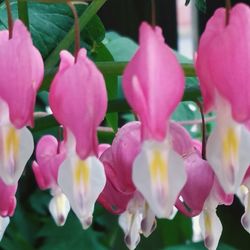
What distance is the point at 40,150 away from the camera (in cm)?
65

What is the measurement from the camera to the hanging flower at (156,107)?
1.37 feet

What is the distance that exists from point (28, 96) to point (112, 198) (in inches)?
5.7

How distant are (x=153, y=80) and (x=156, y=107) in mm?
16

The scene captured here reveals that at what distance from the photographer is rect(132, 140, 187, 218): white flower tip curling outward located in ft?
1.36

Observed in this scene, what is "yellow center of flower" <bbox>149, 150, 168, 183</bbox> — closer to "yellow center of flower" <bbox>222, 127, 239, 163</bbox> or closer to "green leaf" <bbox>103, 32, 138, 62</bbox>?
Answer: "yellow center of flower" <bbox>222, 127, 239, 163</bbox>

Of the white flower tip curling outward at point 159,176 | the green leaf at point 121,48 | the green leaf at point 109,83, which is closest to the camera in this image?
the white flower tip curling outward at point 159,176

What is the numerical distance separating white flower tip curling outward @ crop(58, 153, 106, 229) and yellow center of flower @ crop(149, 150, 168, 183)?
0.04 metres

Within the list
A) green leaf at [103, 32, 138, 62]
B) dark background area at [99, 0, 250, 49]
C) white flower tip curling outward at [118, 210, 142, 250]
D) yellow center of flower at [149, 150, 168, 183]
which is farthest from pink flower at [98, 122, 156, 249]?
dark background area at [99, 0, 250, 49]

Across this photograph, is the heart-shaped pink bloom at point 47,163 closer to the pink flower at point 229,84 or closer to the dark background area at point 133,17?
the pink flower at point 229,84

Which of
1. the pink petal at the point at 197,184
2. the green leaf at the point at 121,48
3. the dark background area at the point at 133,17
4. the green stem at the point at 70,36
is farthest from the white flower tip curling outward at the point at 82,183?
the dark background area at the point at 133,17

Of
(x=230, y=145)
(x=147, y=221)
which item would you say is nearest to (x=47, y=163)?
(x=147, y=221)

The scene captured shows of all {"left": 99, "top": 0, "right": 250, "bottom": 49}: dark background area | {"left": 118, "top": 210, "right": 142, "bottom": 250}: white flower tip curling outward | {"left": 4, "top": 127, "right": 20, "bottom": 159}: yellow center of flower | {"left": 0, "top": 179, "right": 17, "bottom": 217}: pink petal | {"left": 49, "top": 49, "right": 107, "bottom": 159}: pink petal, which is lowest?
{"left": 99, "top": 0, "right": 250, "bottom": 49}: dark background area

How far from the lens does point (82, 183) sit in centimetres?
45

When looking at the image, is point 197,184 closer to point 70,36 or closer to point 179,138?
point 179,138
